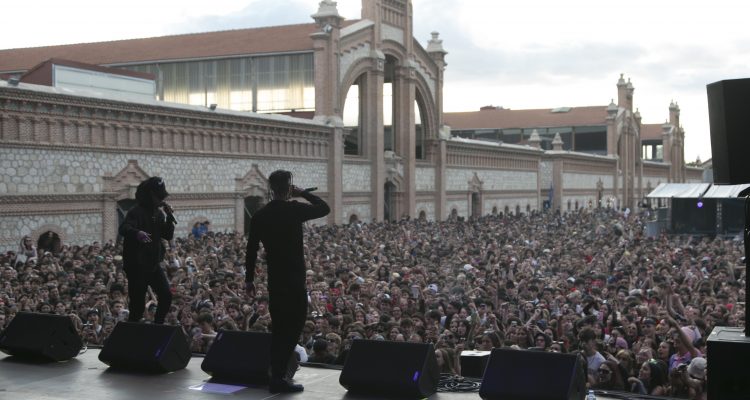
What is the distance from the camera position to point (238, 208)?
31.8m

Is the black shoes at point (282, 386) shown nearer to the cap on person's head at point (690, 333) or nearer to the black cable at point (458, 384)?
the black cable at point (458, 384)

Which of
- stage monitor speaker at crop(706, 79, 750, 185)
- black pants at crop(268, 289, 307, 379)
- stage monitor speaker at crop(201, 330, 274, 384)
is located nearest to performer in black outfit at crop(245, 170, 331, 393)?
black pants at crop(268, 289, 307, 379)

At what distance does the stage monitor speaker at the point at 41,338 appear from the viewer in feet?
24.6

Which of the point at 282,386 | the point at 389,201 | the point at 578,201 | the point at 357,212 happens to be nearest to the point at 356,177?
the point at 357,212

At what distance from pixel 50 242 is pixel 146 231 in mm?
18172

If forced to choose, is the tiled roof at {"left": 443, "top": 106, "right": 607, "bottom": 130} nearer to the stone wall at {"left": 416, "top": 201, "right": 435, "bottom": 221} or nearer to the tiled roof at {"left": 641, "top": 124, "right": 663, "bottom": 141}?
the tiled roof at {"left": 641, "top": 124, "right": 663, "bottom": 141}

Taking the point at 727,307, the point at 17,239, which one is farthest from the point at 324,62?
the point at 727,307

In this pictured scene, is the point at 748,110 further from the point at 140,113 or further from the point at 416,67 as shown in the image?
the point at 416,67

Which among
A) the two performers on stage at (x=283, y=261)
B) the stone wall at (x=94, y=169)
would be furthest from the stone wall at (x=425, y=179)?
the two performers on stage at (x=283, y=261)

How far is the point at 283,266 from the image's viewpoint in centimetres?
659

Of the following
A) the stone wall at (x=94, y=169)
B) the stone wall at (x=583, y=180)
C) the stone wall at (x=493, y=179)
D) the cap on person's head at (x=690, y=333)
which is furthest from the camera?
the stone wall at (x=583, y=180)

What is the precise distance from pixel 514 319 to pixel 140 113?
62.7 feet

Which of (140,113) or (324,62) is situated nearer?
(140,113)

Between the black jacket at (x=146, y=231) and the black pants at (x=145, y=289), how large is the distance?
0.07m
